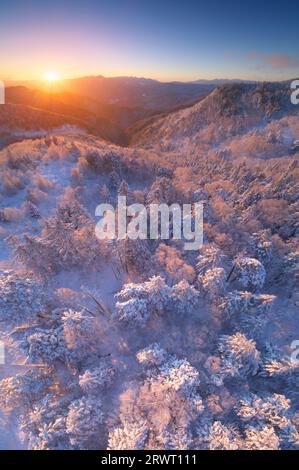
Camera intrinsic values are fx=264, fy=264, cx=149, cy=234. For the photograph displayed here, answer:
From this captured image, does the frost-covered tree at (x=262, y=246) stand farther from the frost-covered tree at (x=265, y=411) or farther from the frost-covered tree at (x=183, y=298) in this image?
the frost-covered tree at (x=265, y=411)

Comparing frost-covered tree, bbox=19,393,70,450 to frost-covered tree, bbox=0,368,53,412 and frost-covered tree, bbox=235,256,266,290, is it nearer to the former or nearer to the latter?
frost-covered tree, bbox=0,368,53,412

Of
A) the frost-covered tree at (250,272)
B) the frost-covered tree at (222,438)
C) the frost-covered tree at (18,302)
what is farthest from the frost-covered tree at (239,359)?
the frost-covered tree at (18,302)

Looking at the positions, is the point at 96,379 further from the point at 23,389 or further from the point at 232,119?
the point at 232,119

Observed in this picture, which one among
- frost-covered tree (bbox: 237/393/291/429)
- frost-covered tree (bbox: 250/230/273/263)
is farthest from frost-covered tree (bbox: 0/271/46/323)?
frost-covered tree (bbox: 250/230/273/263)

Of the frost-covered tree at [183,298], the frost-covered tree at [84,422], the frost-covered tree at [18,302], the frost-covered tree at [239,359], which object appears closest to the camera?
the frost-covered tree at [84,422]

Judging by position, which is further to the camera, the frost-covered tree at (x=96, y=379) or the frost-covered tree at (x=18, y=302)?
the frost-covered tree at (x=18, y=302)

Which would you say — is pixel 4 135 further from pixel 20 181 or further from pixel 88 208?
pixel 88 208

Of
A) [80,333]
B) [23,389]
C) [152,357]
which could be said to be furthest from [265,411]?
[23,389]
